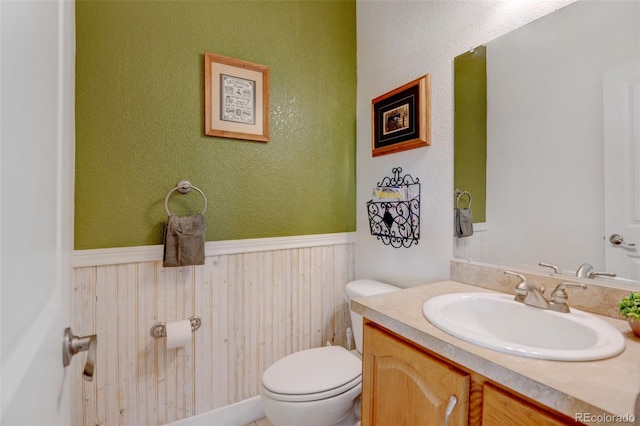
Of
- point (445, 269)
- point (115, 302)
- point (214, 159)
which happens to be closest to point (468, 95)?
point (445, 269)

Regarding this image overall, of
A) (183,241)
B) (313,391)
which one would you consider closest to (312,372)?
(313,391)

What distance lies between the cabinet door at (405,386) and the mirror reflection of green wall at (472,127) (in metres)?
0.74

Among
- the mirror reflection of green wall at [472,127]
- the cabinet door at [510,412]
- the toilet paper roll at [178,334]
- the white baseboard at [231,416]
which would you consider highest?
the mirror reflection of green wall at [472,127]

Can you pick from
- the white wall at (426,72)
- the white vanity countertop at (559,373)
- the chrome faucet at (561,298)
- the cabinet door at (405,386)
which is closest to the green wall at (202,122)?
the white wall at (426,72)

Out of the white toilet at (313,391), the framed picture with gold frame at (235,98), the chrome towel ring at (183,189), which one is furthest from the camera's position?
the framed picture with gold frame at (235,98)

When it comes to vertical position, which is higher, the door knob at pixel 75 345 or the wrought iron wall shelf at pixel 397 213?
the wrought iron wall shelf at pixel 397 213

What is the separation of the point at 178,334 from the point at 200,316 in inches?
5.9

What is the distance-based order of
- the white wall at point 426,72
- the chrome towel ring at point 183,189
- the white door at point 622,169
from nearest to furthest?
the white door at point 622,169
the white wall at point 426,72
the chrome towel ring at point 183,189

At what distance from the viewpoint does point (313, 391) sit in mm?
1159

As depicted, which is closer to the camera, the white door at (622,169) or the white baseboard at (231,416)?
the white door at (622,169)

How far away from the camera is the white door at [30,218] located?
0.94 feet

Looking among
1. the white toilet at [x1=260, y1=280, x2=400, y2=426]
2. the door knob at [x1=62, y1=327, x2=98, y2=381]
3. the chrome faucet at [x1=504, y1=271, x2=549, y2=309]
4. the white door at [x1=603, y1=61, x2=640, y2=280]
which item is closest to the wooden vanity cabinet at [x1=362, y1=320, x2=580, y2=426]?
the white toilet at [x1=260, y1=280, x2=400, y2=426]

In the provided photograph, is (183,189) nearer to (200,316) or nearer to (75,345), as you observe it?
(200,316)

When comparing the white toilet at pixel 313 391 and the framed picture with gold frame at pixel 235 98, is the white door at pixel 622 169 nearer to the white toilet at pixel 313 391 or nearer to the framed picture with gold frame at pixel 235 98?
the white toilet at pixel 313 391
